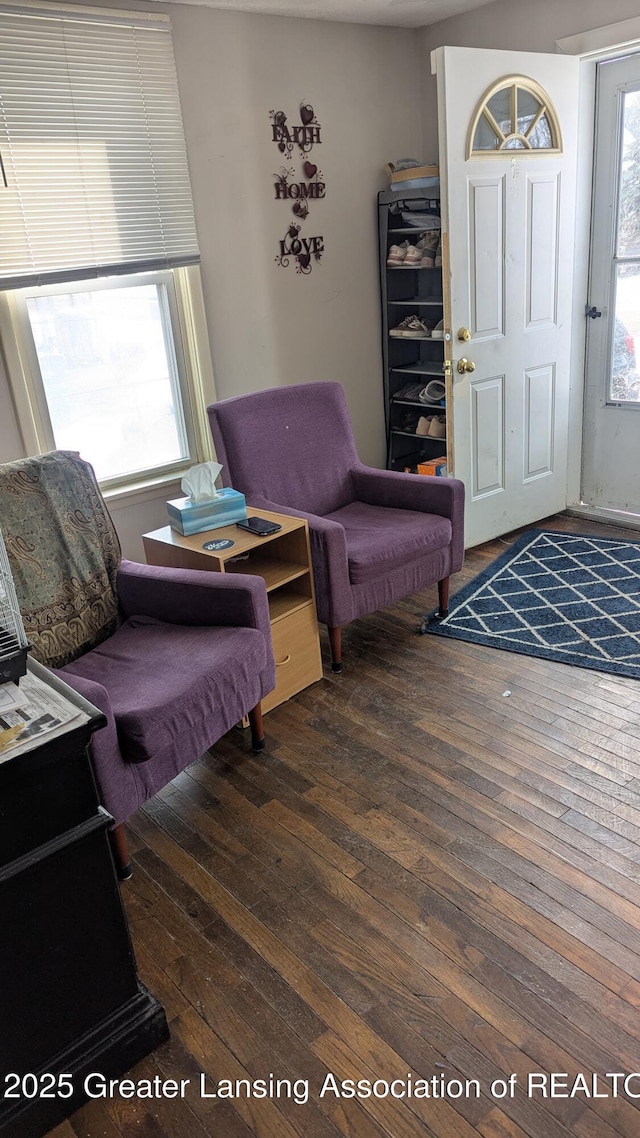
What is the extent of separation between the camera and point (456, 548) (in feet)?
10.4

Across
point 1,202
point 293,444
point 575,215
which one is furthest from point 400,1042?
point 575,215

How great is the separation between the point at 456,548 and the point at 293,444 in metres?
0.75

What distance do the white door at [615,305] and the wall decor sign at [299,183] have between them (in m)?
1.29

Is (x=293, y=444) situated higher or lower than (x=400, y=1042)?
higher

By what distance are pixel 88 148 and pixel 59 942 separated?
2724 millimetres

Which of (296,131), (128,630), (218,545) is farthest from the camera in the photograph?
(296,131)

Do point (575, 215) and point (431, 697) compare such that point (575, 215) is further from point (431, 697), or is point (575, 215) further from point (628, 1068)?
point (628, 1068)

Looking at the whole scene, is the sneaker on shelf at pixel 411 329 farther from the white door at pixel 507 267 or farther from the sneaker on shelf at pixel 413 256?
the white door at pixel 507 267

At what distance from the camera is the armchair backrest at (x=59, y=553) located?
2.25 m

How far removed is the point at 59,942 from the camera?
147 centimetres

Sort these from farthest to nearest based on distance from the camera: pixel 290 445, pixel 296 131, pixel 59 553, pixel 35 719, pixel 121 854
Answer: pixel 296 131 → pixel 290 445 → pixel 59 553 → pixel 121 854 → pixel 35 719

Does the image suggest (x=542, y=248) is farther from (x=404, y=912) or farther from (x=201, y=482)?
(x=404, y=912)

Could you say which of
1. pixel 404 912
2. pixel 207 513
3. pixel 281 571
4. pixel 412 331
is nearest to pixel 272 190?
pixel 412 331

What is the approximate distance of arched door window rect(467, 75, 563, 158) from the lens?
129 inches
